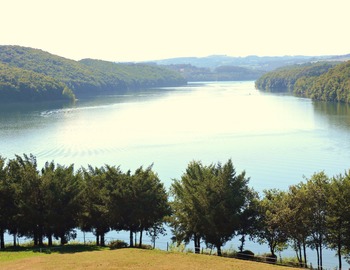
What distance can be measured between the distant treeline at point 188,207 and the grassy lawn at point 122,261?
5309mm

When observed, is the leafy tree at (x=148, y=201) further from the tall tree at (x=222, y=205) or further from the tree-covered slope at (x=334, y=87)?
the tree-covered slope at (x=334, y=87)

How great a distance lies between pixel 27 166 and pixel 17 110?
116042 millimetres

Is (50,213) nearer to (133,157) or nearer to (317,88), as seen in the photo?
(133,157)

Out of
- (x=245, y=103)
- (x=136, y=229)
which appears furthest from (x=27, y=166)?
(x=245, y=103)

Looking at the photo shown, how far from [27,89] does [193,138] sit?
367ft

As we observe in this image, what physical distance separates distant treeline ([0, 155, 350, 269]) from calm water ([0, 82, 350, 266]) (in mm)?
18279

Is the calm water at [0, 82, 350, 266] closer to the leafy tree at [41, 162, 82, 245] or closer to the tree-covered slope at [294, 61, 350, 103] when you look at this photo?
the tree-covered slope at [294, 61, 350, 103]

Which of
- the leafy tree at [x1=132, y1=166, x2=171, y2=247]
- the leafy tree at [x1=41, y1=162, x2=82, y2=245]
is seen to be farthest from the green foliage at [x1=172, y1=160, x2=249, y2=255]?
the leafy tree at [x1=41, y1=162, x2=82, y2=245]

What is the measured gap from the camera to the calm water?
70.5 meters

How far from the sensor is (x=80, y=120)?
414ft

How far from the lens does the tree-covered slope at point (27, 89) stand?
18250 cm

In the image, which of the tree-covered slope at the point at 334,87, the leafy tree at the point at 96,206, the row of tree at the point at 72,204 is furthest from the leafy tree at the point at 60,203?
the tree-covered slope at the point at 334,87

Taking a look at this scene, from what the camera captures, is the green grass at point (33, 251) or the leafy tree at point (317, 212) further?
the leafy tree at point (317, 212)

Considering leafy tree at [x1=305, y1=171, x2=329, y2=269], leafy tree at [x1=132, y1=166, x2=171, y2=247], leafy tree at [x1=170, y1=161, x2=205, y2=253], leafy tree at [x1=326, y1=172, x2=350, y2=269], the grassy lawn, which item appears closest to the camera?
the grassy lawn
